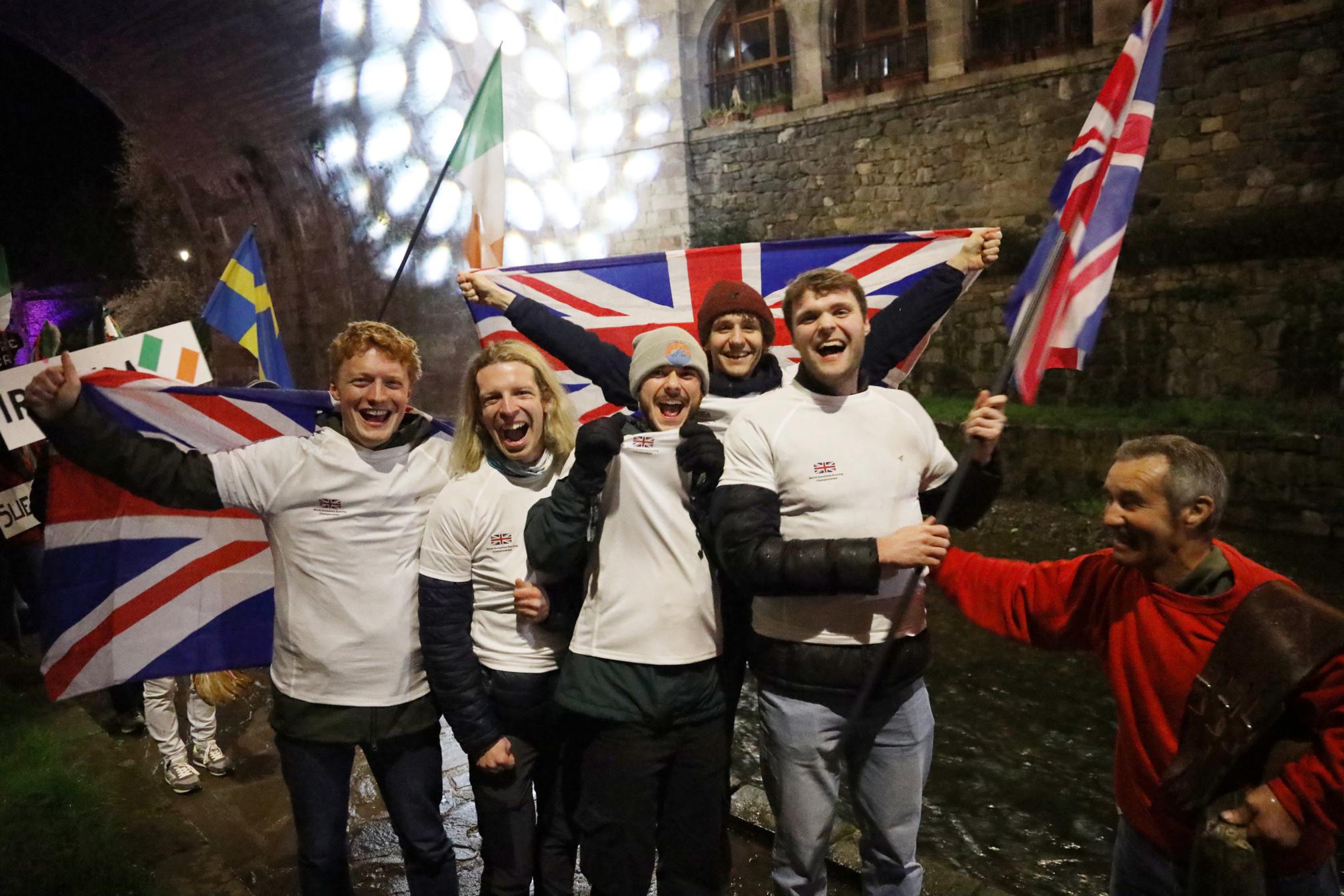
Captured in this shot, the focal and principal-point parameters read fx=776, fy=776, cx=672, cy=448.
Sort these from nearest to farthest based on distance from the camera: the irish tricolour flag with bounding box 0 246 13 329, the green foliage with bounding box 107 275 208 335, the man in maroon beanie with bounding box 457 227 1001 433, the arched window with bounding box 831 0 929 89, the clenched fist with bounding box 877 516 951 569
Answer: the clenched fist with bounding box 877 516 951 569 → the man in maroon beanie with bounding box 457 227 1001 433 → the irish tricolour flag with bounding box 0 246 13 329 → the arched window with bounding box 831 0 929 89 → the green foliage with bounding box 107 275 208 335

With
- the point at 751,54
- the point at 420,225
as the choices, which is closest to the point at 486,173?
the point at 420,225

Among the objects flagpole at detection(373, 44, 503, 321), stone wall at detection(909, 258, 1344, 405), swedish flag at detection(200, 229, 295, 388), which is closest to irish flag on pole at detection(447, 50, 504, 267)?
flagpole at detection(373, 44, 503, 321)

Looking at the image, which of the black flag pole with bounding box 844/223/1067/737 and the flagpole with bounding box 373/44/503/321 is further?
the flagpole with bounding box 373/44/503/321

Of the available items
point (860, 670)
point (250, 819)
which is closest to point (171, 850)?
point (250, 819)

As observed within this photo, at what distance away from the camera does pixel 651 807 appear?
2033mm

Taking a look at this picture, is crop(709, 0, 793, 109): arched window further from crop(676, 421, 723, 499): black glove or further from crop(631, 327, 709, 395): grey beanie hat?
crop(676, 421, 723, 499): black glove

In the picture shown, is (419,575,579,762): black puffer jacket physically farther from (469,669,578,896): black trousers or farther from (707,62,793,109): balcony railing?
(707,62,793,109): balcony railing

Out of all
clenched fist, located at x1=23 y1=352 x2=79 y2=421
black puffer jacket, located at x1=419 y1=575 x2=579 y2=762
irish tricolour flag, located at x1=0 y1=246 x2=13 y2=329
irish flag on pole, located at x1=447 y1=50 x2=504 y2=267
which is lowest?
black puffer jacket, located at x1=419 y1=575 x2=579 y2=762

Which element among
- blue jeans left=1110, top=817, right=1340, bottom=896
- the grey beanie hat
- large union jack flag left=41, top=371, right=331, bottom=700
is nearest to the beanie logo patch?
the grey beanie hat

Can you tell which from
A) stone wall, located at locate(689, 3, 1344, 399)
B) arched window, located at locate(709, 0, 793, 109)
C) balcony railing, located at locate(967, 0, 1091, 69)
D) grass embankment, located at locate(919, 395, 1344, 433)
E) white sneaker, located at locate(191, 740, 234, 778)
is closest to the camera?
white sneaker, located at locate(191, 740, 234, 778)

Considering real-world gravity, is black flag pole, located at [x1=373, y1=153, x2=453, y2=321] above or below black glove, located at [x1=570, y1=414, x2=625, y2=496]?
above

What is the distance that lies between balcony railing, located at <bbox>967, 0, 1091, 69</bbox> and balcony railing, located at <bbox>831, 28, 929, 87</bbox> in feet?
2.45

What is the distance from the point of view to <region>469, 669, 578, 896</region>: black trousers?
2.17 meters

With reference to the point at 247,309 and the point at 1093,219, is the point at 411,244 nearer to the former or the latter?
the point at 247,309
